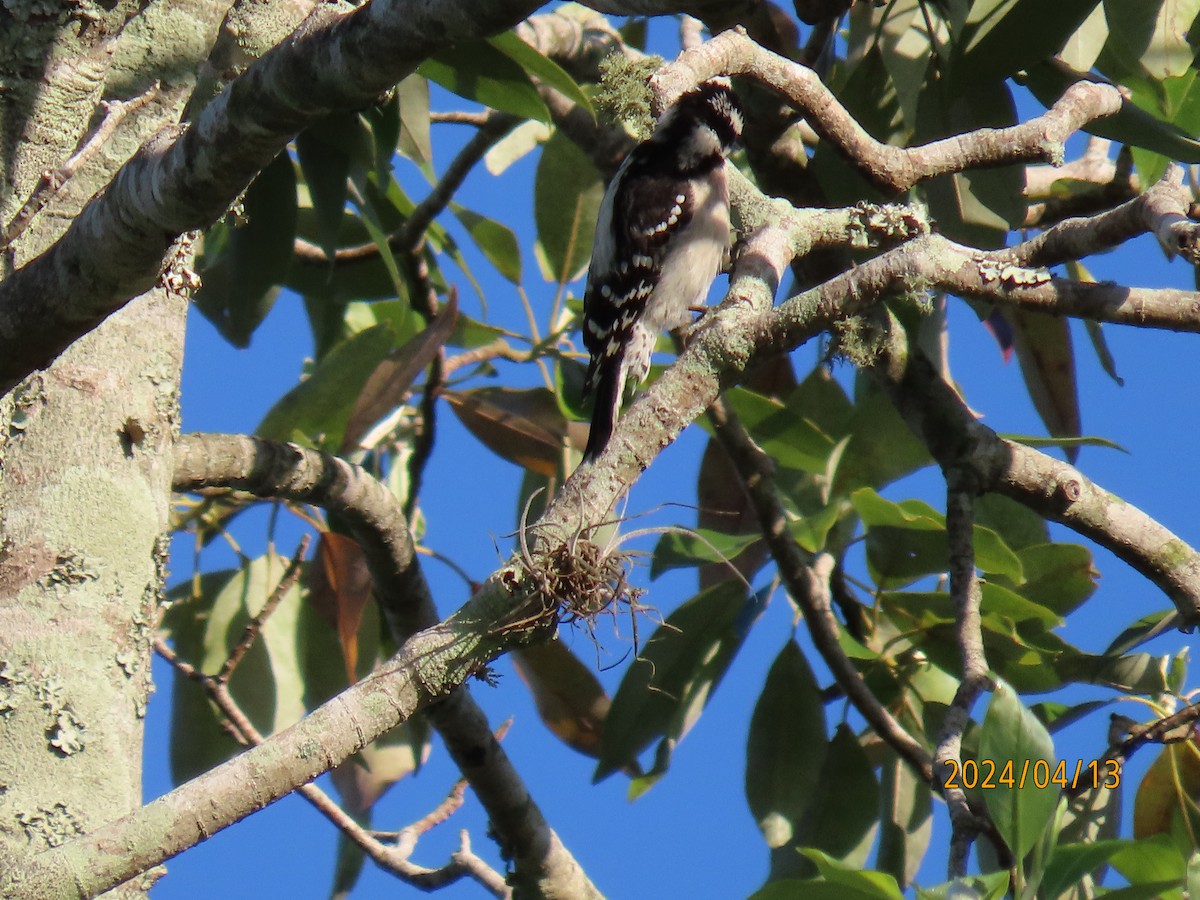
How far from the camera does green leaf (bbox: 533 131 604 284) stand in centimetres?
358

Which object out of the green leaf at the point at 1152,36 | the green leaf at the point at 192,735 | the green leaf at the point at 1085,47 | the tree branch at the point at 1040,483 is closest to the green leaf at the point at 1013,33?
the green leaf at the point at 1152,36

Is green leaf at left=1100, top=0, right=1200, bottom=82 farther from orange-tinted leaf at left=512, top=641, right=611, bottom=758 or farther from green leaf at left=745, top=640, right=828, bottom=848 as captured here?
→ orange-tinted leaf at left=512, top=641, right=611, bottom=758

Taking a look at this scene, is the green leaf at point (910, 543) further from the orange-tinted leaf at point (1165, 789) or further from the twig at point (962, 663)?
the orange-tinted leaf at point (1165, 789)

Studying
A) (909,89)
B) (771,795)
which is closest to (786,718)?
(771,795)

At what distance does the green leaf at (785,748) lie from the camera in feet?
8.95

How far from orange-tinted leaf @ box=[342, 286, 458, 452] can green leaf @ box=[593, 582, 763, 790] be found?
2.49 feet

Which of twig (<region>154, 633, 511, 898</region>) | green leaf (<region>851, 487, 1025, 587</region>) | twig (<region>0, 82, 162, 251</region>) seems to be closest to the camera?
twig (<region>0, 82, 162, 251</region>)

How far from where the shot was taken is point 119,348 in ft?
6.53

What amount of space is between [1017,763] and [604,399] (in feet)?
6.72

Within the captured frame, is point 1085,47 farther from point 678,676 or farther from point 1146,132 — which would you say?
point 678,676

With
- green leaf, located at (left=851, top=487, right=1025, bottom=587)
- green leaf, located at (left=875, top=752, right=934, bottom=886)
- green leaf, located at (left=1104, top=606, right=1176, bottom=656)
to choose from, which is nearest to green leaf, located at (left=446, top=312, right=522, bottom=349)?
green leaf, located at (left=851, top=487, right=1025, bottom=587)

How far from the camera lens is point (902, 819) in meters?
2.79

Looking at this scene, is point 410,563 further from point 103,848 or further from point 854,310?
point 103,848

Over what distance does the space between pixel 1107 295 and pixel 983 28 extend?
0.79m
